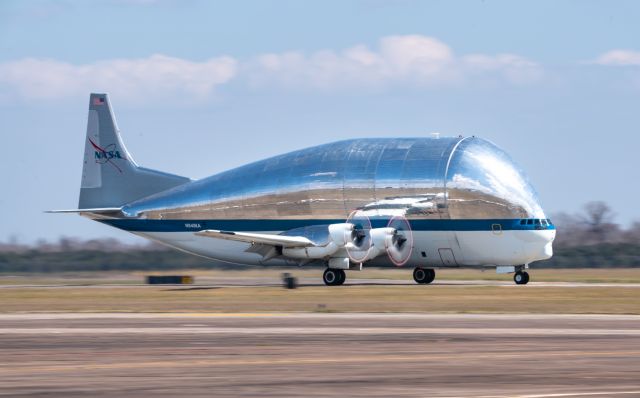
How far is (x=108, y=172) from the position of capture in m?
78.5

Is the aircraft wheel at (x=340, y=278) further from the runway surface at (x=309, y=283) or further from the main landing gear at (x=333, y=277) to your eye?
the runway surface at (x=309, y=283)

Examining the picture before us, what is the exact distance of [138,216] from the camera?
76.1m

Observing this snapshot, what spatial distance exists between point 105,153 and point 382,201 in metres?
21.5

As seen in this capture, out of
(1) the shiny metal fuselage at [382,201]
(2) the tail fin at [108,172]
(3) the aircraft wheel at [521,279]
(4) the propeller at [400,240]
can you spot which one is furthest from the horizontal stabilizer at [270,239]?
(3) the aircraft wheel at [521,279]

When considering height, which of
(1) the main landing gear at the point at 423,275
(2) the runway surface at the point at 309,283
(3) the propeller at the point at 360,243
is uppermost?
(3) the propeller at the point at 360,243

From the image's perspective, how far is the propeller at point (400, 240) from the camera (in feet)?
221

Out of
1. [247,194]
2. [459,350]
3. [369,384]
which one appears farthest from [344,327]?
[247,194]

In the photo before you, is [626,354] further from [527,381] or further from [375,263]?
[375,263]

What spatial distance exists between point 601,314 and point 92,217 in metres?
44.0

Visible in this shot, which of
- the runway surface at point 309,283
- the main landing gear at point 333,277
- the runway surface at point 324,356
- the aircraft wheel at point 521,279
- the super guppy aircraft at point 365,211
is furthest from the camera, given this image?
the super guppy aircraft at point 365,211

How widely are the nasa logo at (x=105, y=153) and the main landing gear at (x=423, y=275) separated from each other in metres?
22.7

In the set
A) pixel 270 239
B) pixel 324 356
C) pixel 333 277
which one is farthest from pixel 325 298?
pixel 324 356

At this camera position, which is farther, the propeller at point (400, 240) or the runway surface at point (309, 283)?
the propeller at point (400, 240)

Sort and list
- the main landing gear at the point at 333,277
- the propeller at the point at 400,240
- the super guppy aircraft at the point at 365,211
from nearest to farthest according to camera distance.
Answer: the main landing gear at the point at 333,277 < the super guppy aircraft at the point at 365,211 < the propeller at the point at 400,240
